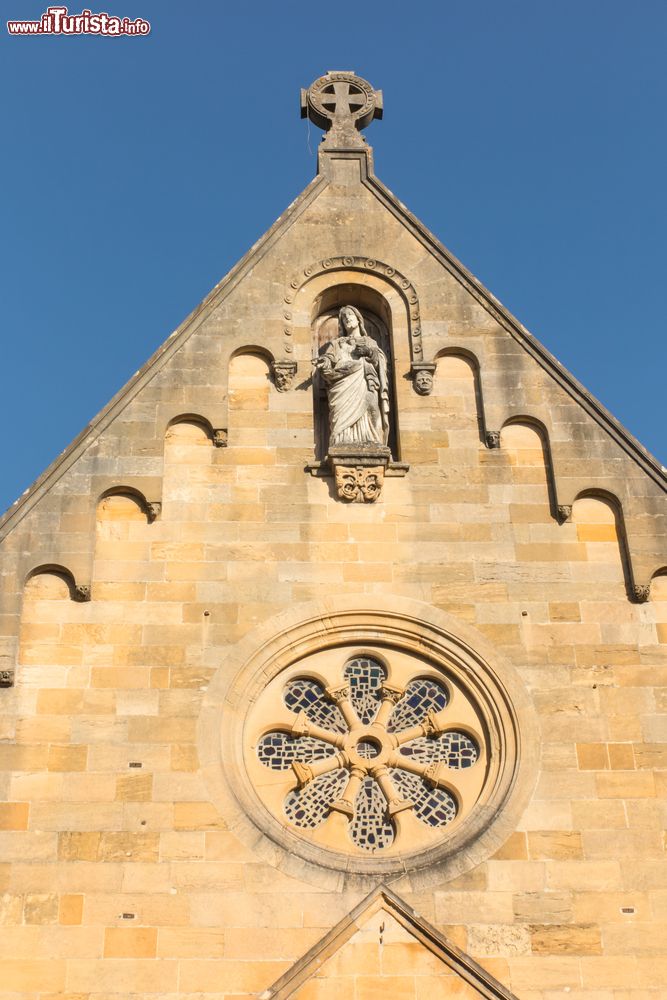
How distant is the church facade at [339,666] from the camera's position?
15.0 meters

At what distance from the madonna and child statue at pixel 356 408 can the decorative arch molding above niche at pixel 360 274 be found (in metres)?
0.45

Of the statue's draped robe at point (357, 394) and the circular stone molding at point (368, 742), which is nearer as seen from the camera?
the circular stone molding at point (368, 742)

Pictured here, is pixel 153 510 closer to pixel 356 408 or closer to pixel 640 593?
pixel 356 408

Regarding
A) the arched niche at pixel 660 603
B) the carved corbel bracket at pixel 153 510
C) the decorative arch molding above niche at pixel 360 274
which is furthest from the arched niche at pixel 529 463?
the carved corbel bracket at pixel 153 510

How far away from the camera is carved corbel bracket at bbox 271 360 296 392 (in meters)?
18.9

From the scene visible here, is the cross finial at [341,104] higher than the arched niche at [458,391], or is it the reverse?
the cross finial at [341,104]

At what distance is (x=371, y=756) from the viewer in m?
→ 16.5

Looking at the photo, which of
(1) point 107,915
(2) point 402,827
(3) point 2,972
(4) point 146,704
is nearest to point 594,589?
(2) point 402,827

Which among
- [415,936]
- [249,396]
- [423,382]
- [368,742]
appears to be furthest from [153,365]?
[415,936]

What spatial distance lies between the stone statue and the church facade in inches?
1.7

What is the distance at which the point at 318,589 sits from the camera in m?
17.2

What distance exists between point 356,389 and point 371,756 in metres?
4.51

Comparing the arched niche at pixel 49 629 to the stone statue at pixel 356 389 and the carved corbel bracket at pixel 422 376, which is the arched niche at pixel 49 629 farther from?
the carved corbel bracket at pixel 422 376

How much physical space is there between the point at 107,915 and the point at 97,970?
52 cm
